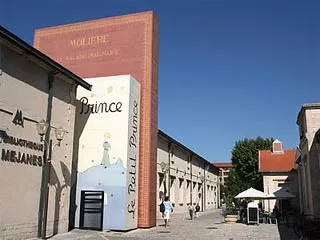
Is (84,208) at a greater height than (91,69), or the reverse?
(91,69)

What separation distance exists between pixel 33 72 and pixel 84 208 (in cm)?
720

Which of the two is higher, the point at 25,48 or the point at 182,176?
the point at 25,48

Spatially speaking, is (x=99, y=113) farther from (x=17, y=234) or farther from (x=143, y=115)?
(x=17, y=234)

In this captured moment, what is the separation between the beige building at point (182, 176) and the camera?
2835 cm

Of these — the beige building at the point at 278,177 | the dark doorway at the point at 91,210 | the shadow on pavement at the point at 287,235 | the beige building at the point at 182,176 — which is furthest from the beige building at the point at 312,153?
the beige building at the point at 278,177

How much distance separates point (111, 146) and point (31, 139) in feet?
16.9

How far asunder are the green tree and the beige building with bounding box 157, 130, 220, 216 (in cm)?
342

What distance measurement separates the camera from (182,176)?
34844 millimetres

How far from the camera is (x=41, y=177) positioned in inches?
546

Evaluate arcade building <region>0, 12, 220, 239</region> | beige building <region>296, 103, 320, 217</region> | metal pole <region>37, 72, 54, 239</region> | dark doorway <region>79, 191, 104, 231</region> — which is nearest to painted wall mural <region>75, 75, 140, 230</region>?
arcade building <region>0, 12, 220, 239</region>

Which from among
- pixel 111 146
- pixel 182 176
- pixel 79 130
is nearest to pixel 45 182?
pixel 111 146

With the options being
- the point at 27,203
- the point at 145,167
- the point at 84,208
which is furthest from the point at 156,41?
the point at 27,203

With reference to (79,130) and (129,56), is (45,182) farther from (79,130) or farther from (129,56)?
(129,56)

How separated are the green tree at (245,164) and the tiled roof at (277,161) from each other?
22.0 ft
